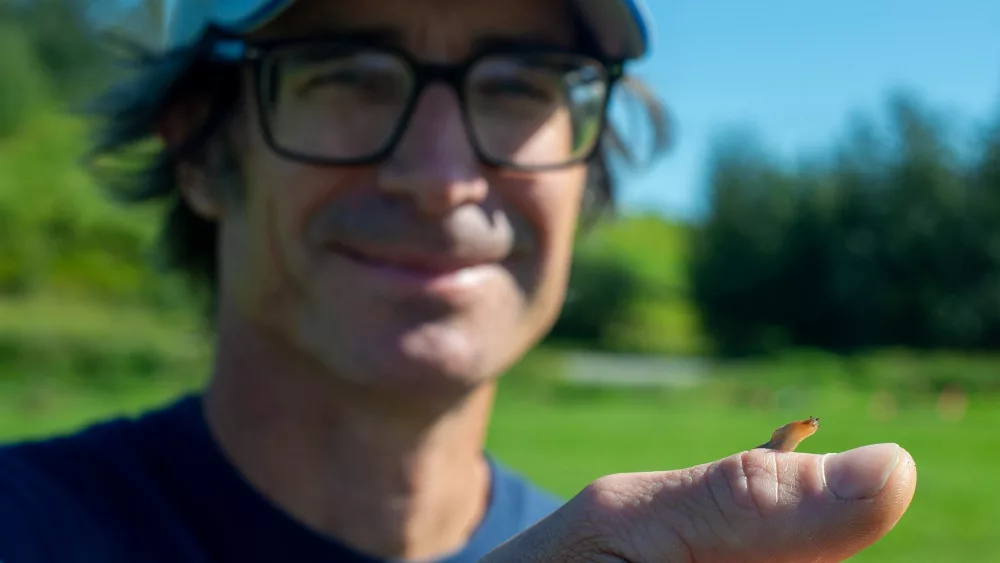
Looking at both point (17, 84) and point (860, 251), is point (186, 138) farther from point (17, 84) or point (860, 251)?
point (860, 251)

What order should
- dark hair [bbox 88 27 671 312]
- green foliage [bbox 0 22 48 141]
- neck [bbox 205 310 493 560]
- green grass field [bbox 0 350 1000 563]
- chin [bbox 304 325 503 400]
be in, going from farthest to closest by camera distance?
green foliage [bbox 0 22 48 141] < green grass field [bbox 0 350 1000 563] < dark hair [bbox 88 27 671 312] < neck [bbox 205 310 493 560] < chin [bbox 304 325 503 400]

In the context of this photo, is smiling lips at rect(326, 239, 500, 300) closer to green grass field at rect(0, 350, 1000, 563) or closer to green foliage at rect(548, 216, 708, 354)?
green grass field at rect(0, 350, 1000, 563)

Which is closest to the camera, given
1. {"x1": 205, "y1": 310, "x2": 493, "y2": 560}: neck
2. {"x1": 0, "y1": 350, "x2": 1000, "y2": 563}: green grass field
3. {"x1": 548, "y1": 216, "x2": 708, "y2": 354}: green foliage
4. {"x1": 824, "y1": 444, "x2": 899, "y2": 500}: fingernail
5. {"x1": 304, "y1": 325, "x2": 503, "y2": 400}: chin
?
{"x1": 824, "y1": 444, "x2": 899, "y2": 500}: fingernail

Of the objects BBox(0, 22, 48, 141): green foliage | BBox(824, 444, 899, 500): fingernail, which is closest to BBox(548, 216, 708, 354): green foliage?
BBox(0, 22, 48, 141): green foliage

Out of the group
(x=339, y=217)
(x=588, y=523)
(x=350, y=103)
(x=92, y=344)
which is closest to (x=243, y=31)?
(x=350, y=103)

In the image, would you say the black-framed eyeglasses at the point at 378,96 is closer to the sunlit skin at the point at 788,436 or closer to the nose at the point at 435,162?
the nose at the point at 435,162

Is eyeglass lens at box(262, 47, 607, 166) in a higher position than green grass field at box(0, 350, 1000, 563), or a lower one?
higher

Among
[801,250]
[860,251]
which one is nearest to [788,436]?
[860,251]

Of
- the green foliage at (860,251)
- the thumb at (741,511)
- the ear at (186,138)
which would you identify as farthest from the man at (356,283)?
the green foliage at (860,251)
